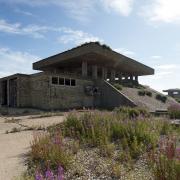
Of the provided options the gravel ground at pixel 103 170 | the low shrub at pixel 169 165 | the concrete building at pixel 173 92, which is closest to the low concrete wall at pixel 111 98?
the gravel ground at pixel 103 170

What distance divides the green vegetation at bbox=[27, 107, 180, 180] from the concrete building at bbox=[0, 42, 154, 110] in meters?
18.7

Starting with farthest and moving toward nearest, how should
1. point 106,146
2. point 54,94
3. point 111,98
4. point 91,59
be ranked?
point 91,59 < point 111,98 < point 54,94 < point 106,146

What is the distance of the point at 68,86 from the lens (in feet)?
99.4

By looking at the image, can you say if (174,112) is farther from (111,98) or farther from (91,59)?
(91,59)

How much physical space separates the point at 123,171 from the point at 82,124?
4295mm

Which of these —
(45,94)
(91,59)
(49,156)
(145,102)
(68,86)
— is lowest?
(49,156)

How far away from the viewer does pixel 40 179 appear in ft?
11.1

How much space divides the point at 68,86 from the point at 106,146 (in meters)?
23.6

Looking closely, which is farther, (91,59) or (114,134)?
(91,59)

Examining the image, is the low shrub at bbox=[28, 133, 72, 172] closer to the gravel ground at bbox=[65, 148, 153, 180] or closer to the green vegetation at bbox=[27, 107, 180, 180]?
the green vegetation at bbox=[27, 107, 180, 180]

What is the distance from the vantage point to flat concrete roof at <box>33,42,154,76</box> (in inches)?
1387

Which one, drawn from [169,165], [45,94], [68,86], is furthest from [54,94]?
[169,165]

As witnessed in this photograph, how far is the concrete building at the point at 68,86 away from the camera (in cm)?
2836

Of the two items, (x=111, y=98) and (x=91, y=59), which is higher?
(x=91, y=59)
